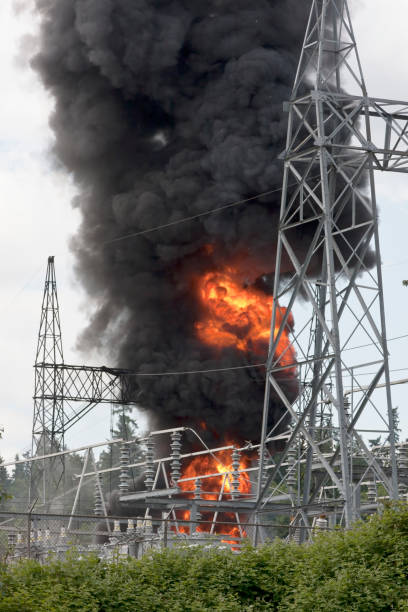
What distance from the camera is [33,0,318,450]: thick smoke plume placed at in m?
45.8

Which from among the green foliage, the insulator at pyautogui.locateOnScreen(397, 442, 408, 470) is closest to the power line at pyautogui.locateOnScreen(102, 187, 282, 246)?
the insulator at pyautogui.locateOnScreen(397, 442, 408, 470)

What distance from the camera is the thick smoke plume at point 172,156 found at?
4575cm

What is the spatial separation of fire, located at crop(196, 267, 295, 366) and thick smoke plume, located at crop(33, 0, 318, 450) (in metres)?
0.61

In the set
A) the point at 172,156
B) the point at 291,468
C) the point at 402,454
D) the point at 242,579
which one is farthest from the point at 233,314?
the point at 242,579

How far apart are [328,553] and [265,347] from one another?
2798 centimetres

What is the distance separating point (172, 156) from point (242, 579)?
1319 inches

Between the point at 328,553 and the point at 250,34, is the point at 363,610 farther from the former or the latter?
the point at 250,34

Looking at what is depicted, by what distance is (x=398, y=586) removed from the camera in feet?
58.0

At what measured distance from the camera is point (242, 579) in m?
18.1

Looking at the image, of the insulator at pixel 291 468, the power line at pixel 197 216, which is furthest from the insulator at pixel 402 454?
the power line at pixel 197 216

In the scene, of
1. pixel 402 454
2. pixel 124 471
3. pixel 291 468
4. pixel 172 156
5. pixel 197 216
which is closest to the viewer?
pixel 291 468

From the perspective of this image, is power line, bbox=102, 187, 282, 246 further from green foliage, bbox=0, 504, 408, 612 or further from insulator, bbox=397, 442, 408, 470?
green foliage, bbox=0, 504, 408, 612

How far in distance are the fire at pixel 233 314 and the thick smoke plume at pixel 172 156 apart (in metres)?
0.61

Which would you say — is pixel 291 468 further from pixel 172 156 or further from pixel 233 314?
pixel 172 156
